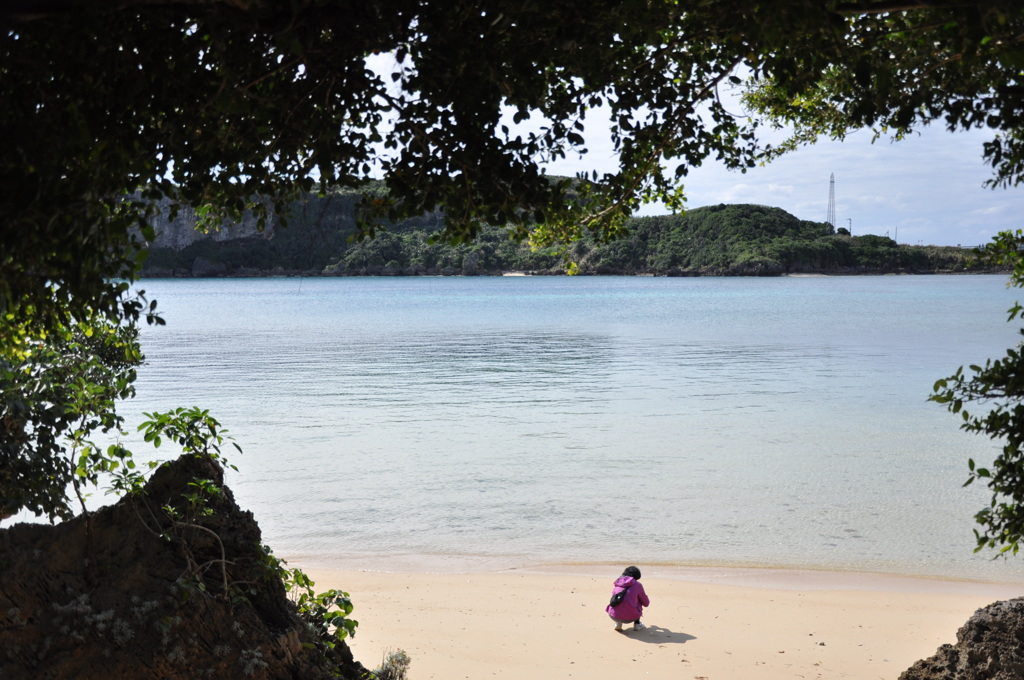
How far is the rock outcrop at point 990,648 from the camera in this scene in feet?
16.6

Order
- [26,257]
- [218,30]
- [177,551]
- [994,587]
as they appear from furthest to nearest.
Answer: [994,587]
[177,551]
[218,30]
[26,257]

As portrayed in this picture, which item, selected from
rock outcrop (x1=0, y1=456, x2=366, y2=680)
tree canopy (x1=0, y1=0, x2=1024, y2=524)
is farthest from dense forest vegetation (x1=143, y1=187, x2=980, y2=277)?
tree canopy (x1=0, y1=0, x2=1024, y2=524)

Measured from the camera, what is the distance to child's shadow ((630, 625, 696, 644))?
24.2 feet

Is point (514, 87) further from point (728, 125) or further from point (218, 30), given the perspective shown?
point (728, 125)

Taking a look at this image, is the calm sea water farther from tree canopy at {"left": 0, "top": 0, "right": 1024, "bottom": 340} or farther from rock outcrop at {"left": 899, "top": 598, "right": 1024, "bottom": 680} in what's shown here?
tree canopy at {"left": 0, "top": 0, "right": 1024, "bottom": 340}

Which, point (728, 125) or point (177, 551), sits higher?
point (728, 125)

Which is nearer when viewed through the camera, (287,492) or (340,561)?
(340,561)

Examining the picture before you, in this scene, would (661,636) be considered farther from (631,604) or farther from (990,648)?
(990,648)

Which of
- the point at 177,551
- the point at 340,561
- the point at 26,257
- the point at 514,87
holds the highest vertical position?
the point at 514,87

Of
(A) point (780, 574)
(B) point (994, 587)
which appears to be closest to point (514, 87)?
(A) point (780, 574)

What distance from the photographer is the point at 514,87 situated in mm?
3576

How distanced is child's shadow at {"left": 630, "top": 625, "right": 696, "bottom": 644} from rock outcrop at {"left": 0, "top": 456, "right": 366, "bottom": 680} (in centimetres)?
359

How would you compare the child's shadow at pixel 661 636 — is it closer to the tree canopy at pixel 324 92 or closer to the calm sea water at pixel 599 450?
the calm sea water at pixel 599 450

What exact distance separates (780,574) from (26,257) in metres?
8.80
